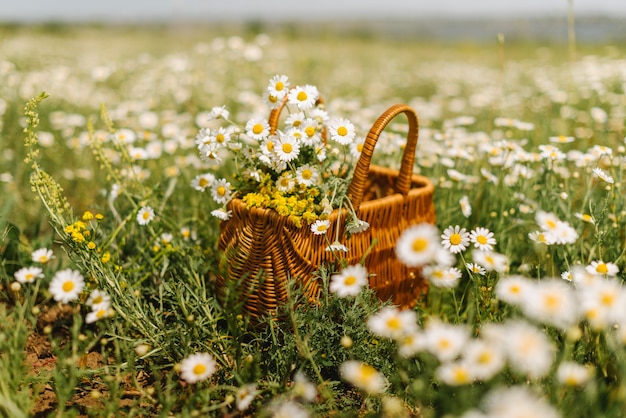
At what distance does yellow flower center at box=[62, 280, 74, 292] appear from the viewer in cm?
144

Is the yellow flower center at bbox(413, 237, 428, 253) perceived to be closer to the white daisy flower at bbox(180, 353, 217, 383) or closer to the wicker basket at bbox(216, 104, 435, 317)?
the wicker basket at bbox(216, 104, 435, 317)

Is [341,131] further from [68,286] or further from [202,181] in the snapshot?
[68,286]

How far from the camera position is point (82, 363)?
1632mm

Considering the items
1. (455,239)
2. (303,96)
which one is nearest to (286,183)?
(303,96)

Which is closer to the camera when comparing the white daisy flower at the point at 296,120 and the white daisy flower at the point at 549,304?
the white daisy flower at the point at 549,304

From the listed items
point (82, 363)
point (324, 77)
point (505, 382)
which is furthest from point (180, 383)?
point (324, 77)

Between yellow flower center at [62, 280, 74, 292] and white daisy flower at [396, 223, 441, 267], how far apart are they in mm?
942

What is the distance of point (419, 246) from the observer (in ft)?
3.56

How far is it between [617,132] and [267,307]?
3.06 m

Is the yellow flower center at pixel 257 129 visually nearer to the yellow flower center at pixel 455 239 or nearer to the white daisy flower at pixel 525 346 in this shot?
the yellow flower center at pixel 455 239

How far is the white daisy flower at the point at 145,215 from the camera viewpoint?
195 cm

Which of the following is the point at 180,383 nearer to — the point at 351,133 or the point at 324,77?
the point at 351,133

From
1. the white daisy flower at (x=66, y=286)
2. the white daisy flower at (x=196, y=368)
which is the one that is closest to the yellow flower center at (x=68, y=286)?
the white daisy flower at (x=66, y=286)

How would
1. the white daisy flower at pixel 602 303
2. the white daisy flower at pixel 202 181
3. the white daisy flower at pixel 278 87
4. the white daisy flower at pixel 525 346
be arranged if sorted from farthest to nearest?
the white daisy flower at pixel 202 181, the white daisy flower at pixel 278 87, the white daisy flower at pixel 602 303, the white daisy flower at pixel 525 346
